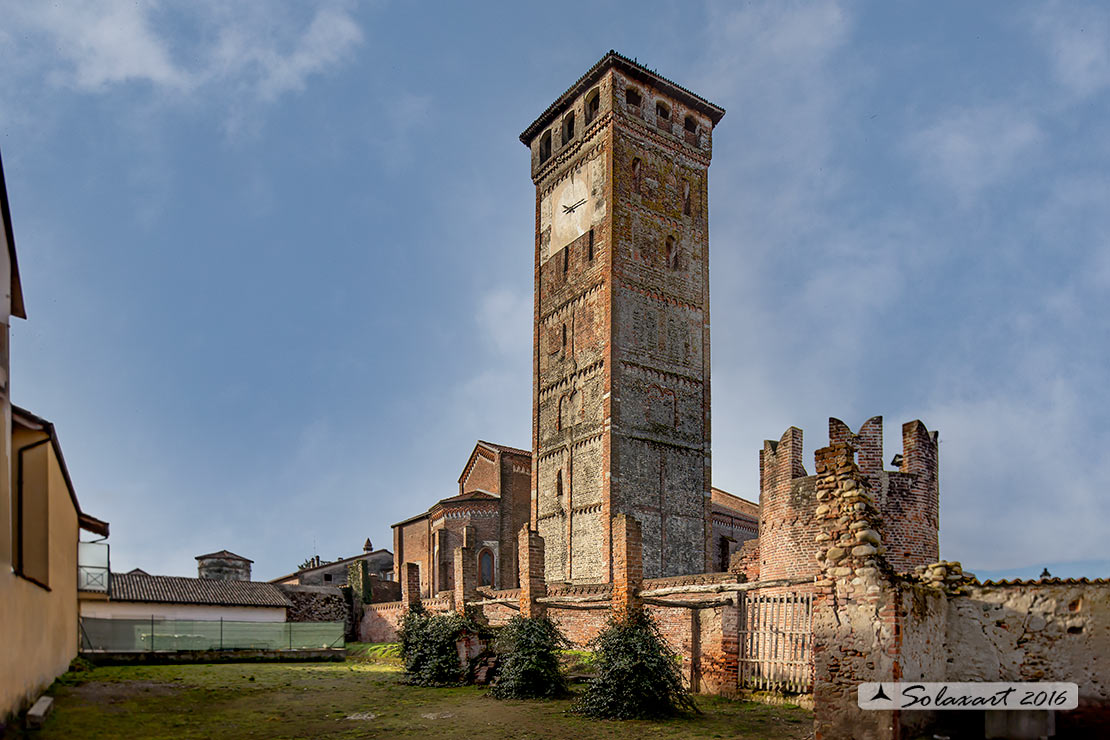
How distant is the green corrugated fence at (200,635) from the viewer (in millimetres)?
24969

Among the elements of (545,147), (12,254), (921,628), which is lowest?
(921,628)

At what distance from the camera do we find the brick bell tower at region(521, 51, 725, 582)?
31.4 metres

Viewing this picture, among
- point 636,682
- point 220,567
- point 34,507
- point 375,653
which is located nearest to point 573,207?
point 375,653

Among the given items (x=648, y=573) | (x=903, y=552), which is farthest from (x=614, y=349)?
(x=903, y=552)

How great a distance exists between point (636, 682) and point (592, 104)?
91.3 ft

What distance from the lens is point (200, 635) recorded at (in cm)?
2673

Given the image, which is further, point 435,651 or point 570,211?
point 570,211

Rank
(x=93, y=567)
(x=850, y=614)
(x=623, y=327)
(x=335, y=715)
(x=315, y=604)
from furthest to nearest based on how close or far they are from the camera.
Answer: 1. (x=315, y=604)
2. (x=623, y=327)
3. (x=93, y=567)
4. (x=335, y=715)
5. (x=850, y=614)

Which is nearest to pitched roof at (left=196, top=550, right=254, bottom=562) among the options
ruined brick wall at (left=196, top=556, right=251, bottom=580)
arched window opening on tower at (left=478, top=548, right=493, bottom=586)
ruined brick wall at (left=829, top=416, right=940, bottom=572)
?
ruined brick wall at (left=196, top=556, right=251, bottom=580)

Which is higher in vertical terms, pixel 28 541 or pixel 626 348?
pixel 626 348

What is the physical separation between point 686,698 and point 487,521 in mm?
25720

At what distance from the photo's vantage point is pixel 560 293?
35125 millimetres

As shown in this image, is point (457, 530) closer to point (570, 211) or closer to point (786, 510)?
point (570, 211)

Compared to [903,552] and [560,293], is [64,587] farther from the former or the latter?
[560,293]
